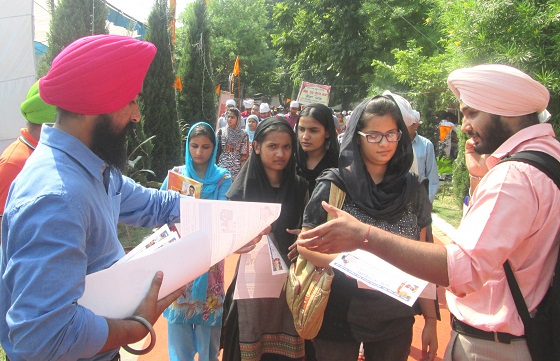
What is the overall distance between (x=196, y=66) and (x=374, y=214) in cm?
1193

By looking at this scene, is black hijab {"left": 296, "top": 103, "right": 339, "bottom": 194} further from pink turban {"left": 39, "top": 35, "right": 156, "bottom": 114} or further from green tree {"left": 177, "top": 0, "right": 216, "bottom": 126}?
green tree {"left": 177, "top": 0, "right": 216, "bottom": 126}

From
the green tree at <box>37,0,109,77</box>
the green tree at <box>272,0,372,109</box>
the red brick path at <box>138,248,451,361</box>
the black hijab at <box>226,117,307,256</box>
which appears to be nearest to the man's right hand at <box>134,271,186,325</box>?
the black hijab at <box>226,117,307,256</box>

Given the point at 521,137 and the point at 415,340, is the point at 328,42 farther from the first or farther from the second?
the point at 521,137

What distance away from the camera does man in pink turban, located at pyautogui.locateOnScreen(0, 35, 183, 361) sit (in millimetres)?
1213

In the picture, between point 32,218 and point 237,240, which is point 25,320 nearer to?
point 32,218

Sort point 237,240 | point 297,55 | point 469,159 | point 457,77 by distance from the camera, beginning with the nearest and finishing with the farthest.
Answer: point 457,77, point 237,240, point 469,159, point 297,55

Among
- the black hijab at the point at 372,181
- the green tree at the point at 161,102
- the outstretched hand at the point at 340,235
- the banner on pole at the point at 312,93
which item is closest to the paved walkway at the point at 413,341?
the black hijab at the point at 372,181

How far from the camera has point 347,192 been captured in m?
2.24

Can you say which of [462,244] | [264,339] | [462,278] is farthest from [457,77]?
[264,339]

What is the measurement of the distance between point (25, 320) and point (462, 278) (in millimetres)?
1307

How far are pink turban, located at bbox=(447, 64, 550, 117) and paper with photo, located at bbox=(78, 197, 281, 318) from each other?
1.02m

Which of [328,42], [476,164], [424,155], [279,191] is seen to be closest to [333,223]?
[279,191]

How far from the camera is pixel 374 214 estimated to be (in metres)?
2.19

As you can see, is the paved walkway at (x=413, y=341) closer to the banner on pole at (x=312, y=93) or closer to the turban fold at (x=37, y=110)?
the turban fold at (x=37, y=110)
